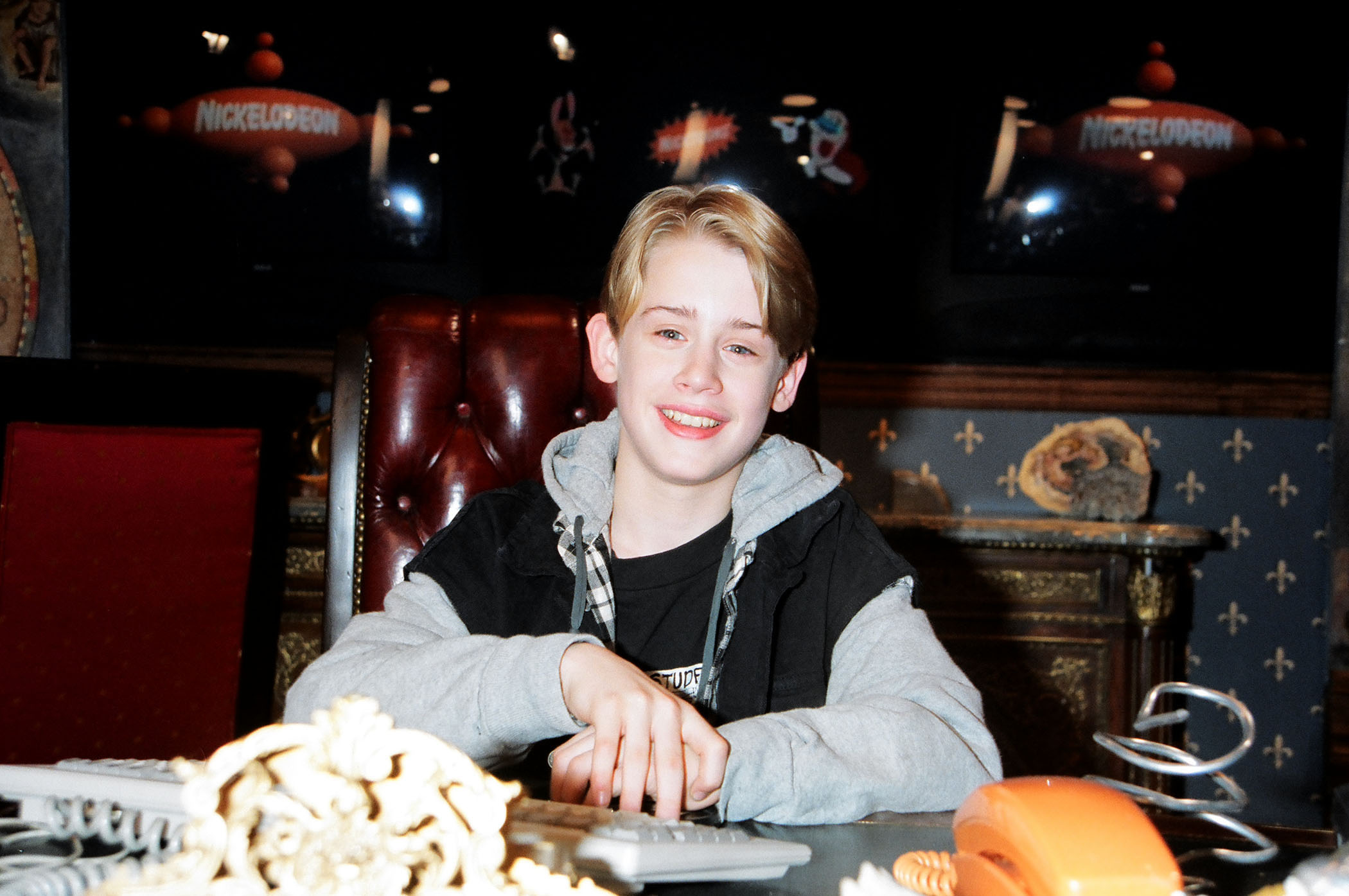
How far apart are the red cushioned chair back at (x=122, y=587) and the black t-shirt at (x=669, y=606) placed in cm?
107

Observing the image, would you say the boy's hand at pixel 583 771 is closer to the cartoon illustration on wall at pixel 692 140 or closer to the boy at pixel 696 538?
the boy at pixel 696 538

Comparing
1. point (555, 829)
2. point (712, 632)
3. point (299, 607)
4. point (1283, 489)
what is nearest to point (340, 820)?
point (555, 829)

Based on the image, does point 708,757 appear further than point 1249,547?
No

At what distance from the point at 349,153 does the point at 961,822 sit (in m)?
2.55

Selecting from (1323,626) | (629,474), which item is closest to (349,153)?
(629,474)

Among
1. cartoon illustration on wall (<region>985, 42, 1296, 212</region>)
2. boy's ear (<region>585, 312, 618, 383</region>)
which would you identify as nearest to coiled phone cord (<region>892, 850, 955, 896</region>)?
boy's ear (<region>585, 312, 618, 383</region>)

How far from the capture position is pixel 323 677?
90cm

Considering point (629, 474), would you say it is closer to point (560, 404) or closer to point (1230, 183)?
point (560, 404)

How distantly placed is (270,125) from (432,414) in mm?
1705

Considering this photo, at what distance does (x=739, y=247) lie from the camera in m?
1.09

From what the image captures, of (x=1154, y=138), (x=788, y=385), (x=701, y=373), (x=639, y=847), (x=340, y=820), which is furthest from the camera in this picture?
(x=1154, y=138)

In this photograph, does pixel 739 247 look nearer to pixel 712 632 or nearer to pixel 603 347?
pixel 603 347

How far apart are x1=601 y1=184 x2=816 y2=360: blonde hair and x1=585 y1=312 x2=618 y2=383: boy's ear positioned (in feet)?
0.15

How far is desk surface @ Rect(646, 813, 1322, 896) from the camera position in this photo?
0.54m
